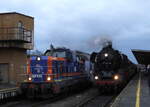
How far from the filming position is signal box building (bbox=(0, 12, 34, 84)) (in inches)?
1027

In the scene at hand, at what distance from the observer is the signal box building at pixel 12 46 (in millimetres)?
26094

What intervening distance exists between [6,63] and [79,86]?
8029mm

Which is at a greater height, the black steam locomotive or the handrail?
the handrail

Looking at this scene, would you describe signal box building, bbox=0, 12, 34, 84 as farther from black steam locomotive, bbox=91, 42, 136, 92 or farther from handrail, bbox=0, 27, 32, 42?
black steam locomotive, bbox=91, 42, 136, 92

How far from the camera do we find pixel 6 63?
1065 inches

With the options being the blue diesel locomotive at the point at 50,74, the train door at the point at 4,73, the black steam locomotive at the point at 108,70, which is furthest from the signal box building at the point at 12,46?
the black steam locomotive at the point at 108,70

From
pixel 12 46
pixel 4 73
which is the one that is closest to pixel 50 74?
pixel 12 46

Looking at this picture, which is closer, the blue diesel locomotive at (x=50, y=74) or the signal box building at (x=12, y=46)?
the blue diesel locomotive at (x=50, y=74)

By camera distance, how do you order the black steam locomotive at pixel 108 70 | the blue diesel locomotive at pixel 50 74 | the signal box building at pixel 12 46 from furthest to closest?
the signal box building at pixel 12 46 < the black steam locomotive at pixel 108 70 < the blue diesel locomotive at pixel 50 74

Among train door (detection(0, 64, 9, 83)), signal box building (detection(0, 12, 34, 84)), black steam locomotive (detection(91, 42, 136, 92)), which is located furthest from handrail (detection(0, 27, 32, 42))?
black steam locomotive (detection(91, 42, 136, 92))

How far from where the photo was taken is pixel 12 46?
84.8 ft

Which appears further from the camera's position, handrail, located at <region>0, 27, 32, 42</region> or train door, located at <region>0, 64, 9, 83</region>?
train door, located at <region>0, 64, 9, 83</region>

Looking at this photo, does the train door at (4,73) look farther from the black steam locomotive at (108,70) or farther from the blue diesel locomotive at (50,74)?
the black steam locomotive at (108,70)

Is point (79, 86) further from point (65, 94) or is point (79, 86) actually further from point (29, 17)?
point (29, 17)
